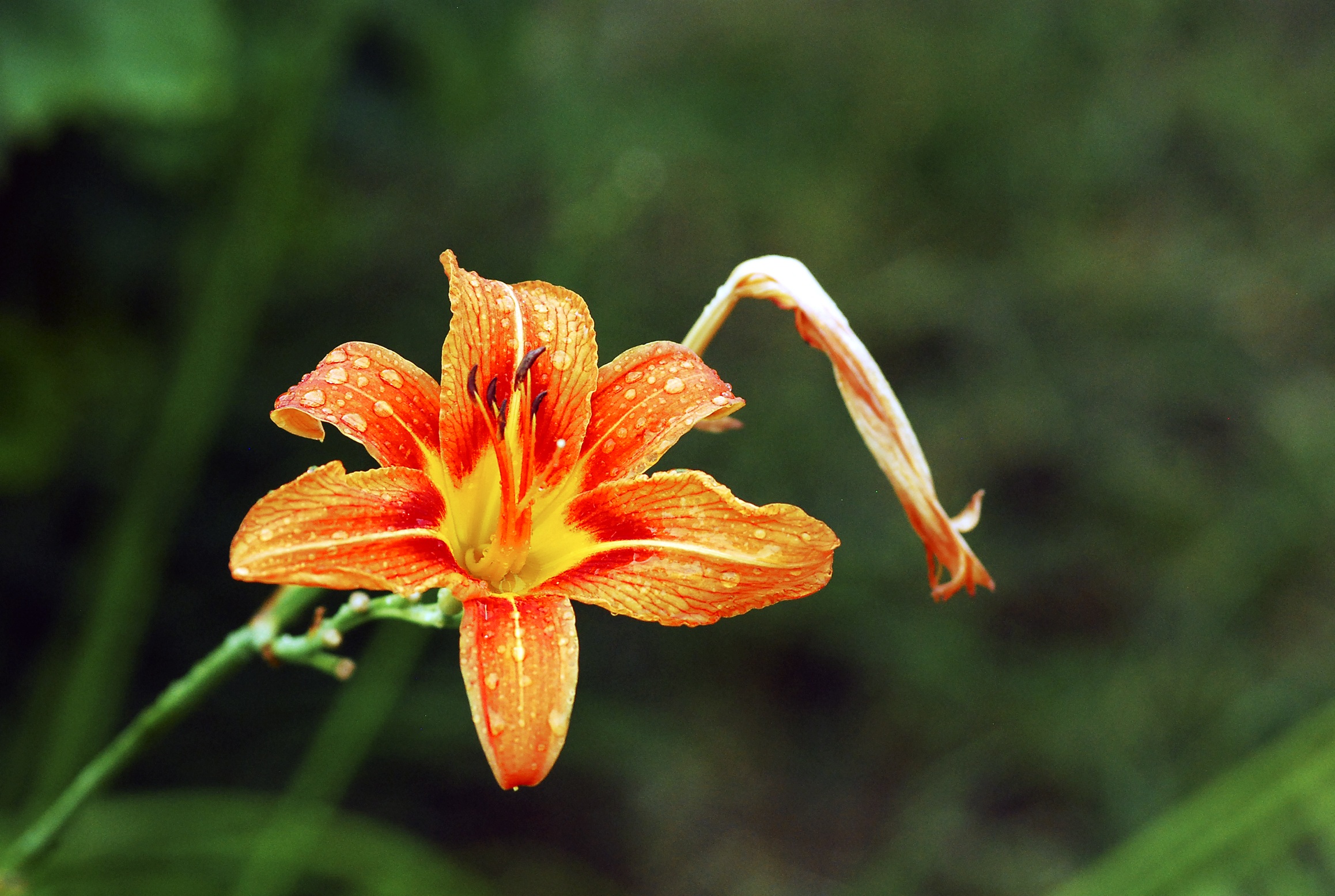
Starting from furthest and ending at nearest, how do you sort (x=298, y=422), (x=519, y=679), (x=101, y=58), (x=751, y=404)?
(x=751, y=404)
(x=101, y=58)
(x=298, y=422)
(x=519, y=679)

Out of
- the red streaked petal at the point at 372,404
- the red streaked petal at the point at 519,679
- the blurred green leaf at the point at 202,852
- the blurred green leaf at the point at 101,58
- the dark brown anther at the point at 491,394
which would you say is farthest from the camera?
the blurred green leaf at the point at 202,852

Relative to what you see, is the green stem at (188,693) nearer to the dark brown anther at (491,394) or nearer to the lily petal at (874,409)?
the dark brown anther at (491,394)

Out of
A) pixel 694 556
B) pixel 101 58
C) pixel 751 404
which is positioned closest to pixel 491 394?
pixel 694 556

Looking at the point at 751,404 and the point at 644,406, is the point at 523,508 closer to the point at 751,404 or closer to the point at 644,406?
the point at 644,406

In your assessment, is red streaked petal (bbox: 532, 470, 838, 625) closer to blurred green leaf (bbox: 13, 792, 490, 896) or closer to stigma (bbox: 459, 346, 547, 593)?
stigma (bbox: 459, 346, 547, 593)

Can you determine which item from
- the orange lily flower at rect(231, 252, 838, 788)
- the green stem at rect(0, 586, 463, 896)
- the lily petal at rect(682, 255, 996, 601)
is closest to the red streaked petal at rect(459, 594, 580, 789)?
the orange lily flower at rect(231, 252, 838, 788)

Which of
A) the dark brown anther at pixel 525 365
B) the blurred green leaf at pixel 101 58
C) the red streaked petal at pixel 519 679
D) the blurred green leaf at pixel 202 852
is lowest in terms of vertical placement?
the blurred green leaf at pixel 202 852

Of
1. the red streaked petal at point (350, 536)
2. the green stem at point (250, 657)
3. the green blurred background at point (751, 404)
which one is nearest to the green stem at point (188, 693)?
the green stem at point (250, 657)
